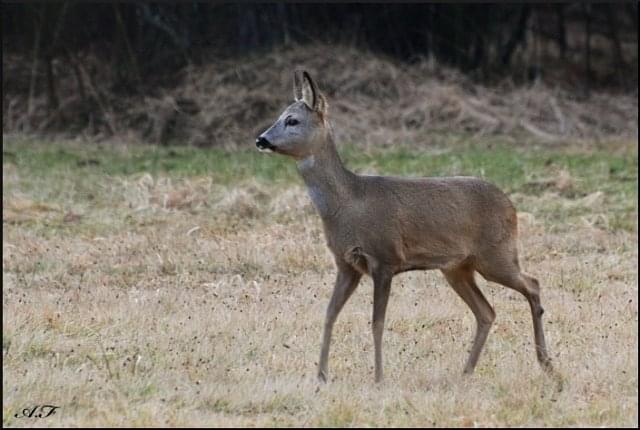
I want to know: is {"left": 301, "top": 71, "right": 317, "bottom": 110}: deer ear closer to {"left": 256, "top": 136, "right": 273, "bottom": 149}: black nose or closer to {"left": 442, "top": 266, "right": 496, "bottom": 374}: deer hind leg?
{"left": 256, "top": 136, "right": 273, "bottom": 149}: black nose

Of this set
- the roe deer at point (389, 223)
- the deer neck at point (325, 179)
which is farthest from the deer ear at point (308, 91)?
the deer neck at point (325, 179)

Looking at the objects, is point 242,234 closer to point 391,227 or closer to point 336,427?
point 391,227

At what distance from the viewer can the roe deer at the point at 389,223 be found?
796 cm

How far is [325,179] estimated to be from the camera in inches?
323

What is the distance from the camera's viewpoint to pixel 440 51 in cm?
2556

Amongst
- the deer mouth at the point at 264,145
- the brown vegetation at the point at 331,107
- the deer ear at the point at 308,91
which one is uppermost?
the deer ear at the point at 308,91

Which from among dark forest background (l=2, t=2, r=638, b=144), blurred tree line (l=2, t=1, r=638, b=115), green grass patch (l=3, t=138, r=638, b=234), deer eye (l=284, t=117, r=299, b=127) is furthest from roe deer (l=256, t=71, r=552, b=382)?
blurred tree line (l=2, t=1, r=638, b=115)

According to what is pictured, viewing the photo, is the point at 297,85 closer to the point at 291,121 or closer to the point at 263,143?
the point at 291,121

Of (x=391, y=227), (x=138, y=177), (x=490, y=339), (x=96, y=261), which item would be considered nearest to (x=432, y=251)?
(x=391, y=227)

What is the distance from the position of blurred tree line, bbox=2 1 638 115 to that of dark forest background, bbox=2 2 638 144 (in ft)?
0.07

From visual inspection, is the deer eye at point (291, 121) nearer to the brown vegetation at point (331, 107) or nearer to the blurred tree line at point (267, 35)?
the brown vegetation at point (331, 107)

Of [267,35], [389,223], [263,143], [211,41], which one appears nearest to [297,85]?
[263,143]

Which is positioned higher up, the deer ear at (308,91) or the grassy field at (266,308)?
the deer ear at (308,91)

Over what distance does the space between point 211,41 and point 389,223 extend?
17.2 meters
